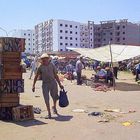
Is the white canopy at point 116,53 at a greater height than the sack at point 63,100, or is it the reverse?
the white canopy at point 116,53

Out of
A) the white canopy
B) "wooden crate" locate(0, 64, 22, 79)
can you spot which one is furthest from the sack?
the white canopy

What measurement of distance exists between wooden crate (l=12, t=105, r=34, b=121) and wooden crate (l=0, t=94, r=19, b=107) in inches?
11.0

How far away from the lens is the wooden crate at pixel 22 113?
1092cm

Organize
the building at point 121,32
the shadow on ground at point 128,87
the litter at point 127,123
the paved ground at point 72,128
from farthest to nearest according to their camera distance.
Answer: the building at point 121,32
the shadow on ground at point 128,87
the litter at point 127,123
the paved ground at point 72,128

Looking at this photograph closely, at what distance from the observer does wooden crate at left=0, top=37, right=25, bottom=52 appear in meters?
11.3

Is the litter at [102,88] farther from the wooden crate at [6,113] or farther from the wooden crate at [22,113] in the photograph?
the wooden crate at [6,113]

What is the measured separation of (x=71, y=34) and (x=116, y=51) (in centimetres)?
13602

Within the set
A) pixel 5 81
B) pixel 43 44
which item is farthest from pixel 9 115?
pixel 43 44

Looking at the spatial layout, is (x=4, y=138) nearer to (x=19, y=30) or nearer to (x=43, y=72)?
(x=43, y=72)

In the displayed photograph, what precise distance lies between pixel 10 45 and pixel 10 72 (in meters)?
0.70

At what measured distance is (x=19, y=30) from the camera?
617 ft

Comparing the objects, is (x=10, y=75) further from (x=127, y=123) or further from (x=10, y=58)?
(x=127, y=123)

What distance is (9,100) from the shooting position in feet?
36.7

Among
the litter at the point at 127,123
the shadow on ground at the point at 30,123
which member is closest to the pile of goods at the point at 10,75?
the shadow on ground at the point at 30,123
